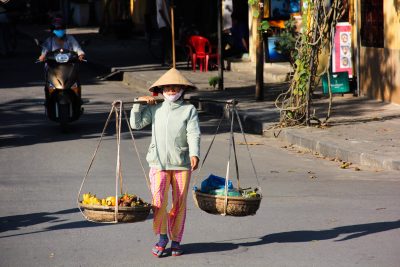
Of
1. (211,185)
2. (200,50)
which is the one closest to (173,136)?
(211,185)

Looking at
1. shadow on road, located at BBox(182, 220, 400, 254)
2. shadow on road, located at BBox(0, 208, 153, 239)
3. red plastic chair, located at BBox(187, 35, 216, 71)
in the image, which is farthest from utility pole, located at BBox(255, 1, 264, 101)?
shadow on road, located at BBox(182, 220, 400, 254)

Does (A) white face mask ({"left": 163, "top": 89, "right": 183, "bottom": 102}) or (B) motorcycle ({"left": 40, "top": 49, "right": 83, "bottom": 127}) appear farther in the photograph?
(B) motorcycle ({"left": 40, "top": 49, "right": 83, "bottom": 127})

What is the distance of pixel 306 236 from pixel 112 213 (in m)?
1.91

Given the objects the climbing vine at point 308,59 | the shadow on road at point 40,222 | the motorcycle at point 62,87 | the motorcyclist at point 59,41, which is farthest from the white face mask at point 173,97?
the motorcyclist at point 59,41

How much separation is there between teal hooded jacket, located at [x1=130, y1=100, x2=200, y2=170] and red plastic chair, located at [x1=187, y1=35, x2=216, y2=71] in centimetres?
1717

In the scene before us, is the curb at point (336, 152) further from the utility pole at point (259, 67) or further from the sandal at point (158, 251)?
the sandal at point (158, 251)

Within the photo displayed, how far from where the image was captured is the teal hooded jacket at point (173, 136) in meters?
8.08

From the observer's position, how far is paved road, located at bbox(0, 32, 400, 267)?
319 inches

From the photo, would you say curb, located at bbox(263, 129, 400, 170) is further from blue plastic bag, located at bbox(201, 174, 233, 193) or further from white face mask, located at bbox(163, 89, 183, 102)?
white face mask, located at bbox(163, 89, 183, 102)

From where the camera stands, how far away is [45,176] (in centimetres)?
1220

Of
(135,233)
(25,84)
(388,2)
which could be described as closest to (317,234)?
(135,233)

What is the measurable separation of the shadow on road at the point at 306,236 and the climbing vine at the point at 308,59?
667 centimetres

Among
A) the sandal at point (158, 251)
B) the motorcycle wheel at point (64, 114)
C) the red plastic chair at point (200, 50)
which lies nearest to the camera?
the sandal at point (158, 251)

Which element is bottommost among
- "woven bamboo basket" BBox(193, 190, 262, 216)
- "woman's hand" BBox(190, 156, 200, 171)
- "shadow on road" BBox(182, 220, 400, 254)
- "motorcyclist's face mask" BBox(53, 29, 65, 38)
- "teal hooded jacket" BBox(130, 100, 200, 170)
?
"shadow on road" BBox(182, 220, 400, 254)
